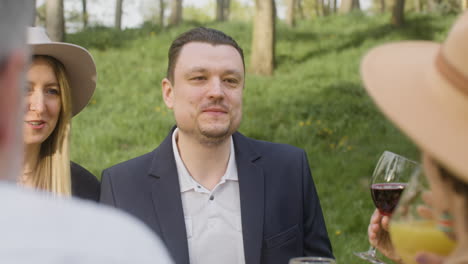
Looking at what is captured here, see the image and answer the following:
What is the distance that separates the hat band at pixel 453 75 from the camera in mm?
1317

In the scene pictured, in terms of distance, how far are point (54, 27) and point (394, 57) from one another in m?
11.8

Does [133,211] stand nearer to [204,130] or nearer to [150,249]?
[204,130]

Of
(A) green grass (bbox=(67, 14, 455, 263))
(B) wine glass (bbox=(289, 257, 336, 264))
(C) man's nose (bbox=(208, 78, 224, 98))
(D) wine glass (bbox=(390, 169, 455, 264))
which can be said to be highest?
(C) man's nose (bbox=(208, 78, 224, 98))

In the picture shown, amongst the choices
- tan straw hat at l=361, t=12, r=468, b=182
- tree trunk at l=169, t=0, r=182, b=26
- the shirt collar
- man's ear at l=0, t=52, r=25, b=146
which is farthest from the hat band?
tree trunk at l=169, t=0, r=182, b=26

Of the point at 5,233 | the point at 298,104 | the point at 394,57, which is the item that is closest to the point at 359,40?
the point at 298,104

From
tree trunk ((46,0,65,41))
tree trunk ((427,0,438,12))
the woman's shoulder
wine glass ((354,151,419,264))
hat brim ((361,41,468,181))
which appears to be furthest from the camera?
tree trunk ((427,0,438,12))

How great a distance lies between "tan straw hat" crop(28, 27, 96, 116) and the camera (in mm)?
3502

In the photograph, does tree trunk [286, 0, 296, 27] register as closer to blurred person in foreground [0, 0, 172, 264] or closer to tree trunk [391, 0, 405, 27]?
tree trunk [391, 0, 405, 27]

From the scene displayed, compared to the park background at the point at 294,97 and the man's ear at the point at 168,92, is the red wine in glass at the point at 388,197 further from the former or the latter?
the park background at the point at 294,97

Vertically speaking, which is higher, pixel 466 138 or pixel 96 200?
pixel 466 138

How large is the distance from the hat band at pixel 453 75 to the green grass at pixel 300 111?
4839 mm

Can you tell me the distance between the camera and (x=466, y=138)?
1.29 metres

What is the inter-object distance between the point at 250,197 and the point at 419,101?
201cm

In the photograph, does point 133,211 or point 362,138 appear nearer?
point 133,211
